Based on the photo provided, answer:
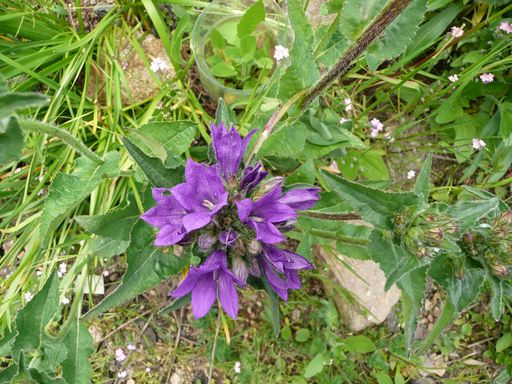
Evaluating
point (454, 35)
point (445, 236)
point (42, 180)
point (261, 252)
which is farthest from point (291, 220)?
point (454, 35)

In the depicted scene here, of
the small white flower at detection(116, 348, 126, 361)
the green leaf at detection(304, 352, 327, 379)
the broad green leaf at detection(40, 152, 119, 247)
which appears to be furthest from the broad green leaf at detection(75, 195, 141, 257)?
the green leaf at detection(304, 352, 327, 379)

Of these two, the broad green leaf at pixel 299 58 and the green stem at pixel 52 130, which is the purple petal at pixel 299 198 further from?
the green stem at pixel 52 130

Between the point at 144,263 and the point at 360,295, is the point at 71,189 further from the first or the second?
the point at 360,295

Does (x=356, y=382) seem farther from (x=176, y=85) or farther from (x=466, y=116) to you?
(x=176, y=85)

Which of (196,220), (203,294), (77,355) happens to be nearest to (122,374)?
(77,355)

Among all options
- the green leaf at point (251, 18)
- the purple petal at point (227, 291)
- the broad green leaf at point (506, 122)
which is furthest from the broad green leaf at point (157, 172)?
the broad green leaf at point (506, 122)
